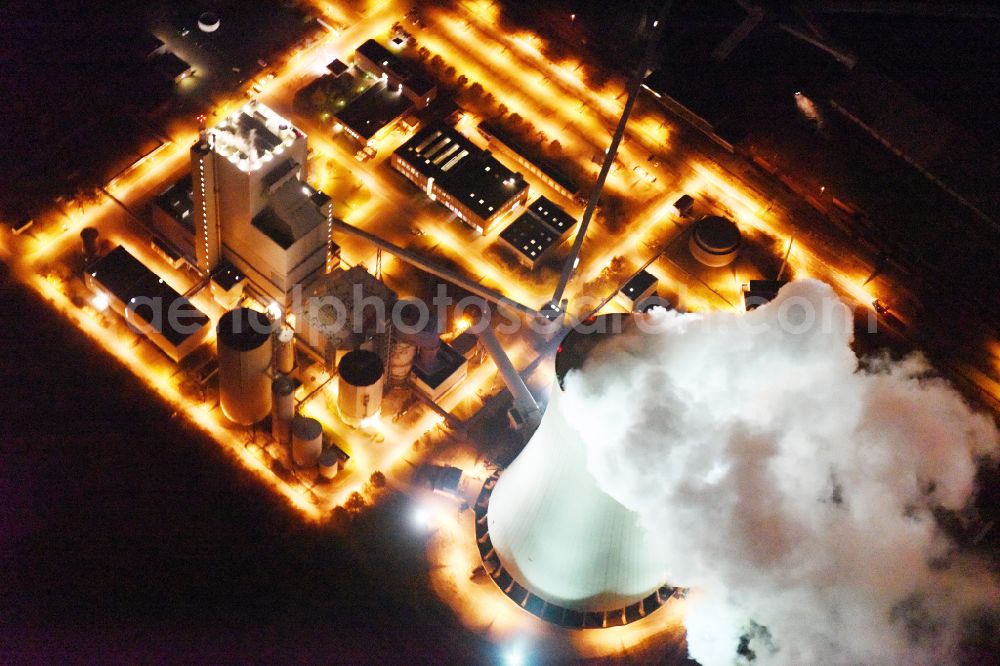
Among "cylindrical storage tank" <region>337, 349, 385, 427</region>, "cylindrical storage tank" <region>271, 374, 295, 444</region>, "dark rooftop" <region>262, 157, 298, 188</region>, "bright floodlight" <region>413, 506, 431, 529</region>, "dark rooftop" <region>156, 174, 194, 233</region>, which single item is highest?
"dark rooftop" <region>156, 174, 194, 233</region>

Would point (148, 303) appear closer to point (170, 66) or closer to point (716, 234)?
point (170, 66)

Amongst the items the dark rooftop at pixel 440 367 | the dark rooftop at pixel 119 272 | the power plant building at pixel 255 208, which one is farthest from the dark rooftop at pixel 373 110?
the dark rooftop at pixel 440 367

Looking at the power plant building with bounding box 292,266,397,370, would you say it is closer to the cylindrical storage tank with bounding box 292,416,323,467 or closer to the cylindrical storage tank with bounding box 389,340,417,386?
the cylindrical storage tank with bounding box 389,340,417,386

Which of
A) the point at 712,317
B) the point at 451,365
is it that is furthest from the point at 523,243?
the point at 712,317

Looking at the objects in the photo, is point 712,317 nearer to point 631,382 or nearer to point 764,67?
point 631,382

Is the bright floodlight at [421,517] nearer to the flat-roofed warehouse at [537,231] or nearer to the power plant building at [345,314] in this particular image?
the power plant building at [345,314]

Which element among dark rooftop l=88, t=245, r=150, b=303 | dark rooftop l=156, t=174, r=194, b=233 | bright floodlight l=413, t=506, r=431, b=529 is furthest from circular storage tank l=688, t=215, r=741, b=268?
dark rooftop l=88, t=245, r=150, b=303
